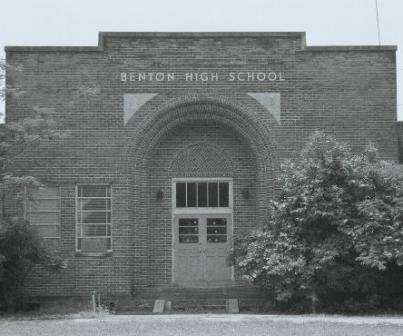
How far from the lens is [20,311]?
21203 millimetres

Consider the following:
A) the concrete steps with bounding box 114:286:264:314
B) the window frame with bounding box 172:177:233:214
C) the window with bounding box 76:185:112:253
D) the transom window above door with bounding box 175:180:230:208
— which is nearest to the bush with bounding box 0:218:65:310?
the window with bounding box 76:185:112:253

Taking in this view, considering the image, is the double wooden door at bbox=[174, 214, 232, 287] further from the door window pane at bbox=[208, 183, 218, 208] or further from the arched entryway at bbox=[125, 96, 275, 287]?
the door window pane at bbox=[208, 183, 218, 208]

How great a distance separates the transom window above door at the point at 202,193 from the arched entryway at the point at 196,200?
3 centimetres

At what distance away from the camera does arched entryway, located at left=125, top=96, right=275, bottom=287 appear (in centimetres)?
2342

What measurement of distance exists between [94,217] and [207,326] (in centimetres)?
733

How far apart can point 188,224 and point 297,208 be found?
4.67 metres

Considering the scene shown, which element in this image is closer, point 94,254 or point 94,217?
point 94,254

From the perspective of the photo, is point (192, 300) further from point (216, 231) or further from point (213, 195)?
point (213, 195)

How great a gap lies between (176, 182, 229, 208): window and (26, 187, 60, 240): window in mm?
3663

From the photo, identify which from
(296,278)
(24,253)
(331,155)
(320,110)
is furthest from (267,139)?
(24,253)

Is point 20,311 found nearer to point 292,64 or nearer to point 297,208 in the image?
point 297,208

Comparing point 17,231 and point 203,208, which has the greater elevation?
point 203,208

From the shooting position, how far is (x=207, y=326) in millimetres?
16469

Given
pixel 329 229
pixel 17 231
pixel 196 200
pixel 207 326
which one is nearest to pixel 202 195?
pixel 196 200
